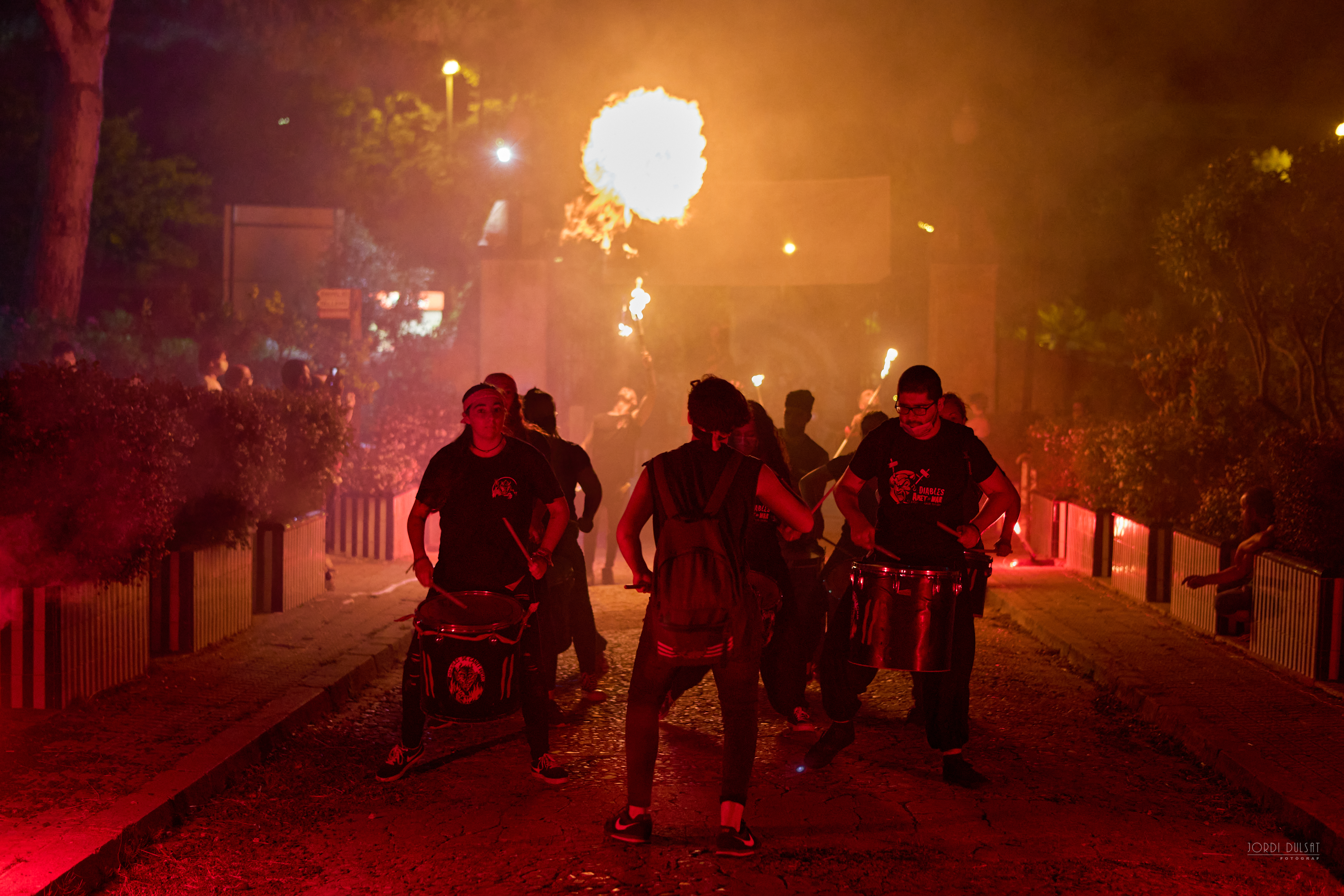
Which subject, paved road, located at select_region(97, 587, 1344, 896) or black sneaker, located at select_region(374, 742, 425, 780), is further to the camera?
black sneaker, located at select_region(374, 742, 425, 780)

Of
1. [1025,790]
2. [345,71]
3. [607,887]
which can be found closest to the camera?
[607,887]

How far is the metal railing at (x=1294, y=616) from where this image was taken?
7.13 m

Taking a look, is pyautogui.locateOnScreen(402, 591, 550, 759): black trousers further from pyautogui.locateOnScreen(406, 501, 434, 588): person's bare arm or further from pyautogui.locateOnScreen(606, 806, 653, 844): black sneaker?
pyautogui.locateOnScreen(606, 806, 653, 844): black sneaker

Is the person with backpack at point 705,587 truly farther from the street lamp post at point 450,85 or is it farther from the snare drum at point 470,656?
the street lamp post at point 450,85

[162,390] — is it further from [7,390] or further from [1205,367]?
[1205,367]

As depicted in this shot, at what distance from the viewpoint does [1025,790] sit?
518cm

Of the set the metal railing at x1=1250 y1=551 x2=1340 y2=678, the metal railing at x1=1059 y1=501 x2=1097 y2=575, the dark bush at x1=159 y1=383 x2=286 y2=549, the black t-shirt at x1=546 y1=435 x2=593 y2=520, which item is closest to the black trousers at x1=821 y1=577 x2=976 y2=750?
the black t-shirt at x1=546 y1=435 x2=593 y2=520

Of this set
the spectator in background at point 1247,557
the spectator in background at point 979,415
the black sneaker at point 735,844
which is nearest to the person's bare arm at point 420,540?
the black sneaker at point 735,844

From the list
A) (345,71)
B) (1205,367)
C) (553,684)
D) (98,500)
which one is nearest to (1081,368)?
(1205,367)

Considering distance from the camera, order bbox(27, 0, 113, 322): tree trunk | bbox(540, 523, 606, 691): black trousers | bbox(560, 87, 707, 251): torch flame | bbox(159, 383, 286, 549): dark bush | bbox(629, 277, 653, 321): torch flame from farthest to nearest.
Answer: bbox(27, 0, 113, 322): tree trunk → bbox(560, 87, 707, 251): torch flame → bbox(629, 277, 653, 321): torch flame → bbox(159, 383, 286, 549): dark bush → bbox(540, 523, 606, 691): black trousers

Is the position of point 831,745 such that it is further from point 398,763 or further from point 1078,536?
point 1078,536

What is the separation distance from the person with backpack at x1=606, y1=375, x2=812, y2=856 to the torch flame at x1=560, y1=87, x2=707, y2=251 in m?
15.3

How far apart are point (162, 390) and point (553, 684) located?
12.4ft

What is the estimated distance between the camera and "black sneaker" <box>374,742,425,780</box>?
17.3ft
